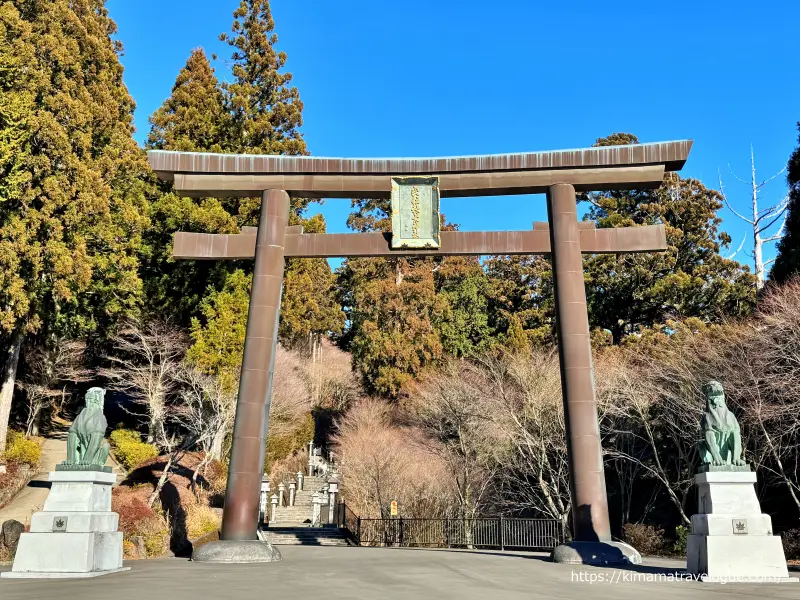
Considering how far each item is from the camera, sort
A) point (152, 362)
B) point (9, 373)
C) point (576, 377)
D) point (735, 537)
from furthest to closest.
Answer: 1. point (152, 362)
2. point (9, 373)
3. point (576, 377)
4. point (735, 537)

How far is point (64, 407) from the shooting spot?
30.8 m

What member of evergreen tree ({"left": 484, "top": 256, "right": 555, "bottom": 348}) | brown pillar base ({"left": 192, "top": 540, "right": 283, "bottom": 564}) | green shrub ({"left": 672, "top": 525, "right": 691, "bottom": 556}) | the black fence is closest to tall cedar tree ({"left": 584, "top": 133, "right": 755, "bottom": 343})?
evergreen tree ({"left": 484, "top": 256, "right": 555, "bottom": 348})

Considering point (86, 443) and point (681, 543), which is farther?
point (681, 543)

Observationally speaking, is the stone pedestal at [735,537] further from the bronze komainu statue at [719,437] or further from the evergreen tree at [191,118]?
the evergreen tree at [191,118]

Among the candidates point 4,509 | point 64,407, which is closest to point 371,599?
point 4,509

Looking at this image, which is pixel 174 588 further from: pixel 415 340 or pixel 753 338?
pixel 415 340

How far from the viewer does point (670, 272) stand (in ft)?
102

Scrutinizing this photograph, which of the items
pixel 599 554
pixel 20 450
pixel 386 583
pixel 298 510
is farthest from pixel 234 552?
pixel 298 510

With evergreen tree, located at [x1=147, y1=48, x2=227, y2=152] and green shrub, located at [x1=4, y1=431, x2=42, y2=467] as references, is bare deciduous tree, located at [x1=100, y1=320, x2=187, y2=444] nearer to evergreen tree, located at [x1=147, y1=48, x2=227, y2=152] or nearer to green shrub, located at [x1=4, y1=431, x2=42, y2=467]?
green shrub, located at [x1=4, y1=431, x2=42, y2=467]

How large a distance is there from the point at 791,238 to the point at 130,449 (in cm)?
2501

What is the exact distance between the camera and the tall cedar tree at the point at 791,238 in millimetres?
21406

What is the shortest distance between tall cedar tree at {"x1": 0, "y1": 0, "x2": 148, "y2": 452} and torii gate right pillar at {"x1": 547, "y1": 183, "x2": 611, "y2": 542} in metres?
14.2

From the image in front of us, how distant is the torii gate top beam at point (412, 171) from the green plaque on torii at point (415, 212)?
8.4 inches

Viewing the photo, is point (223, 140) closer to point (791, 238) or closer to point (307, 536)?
point (307, 536)
